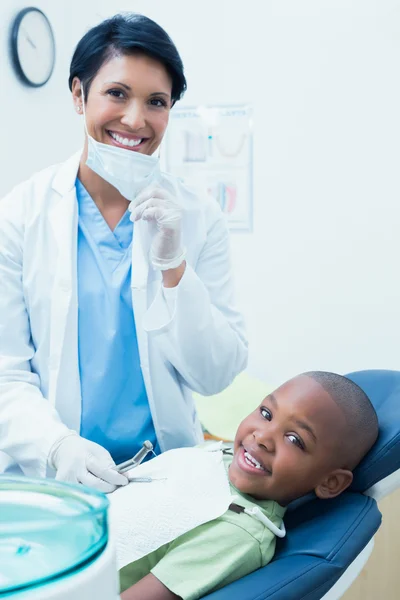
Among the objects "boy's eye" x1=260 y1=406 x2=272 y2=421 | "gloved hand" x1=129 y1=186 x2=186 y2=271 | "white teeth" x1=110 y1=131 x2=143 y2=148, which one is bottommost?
"boy's eye" x1=260 y1=406 x2=272 y2=421

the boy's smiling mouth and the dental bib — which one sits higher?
the boy's smiling mouth

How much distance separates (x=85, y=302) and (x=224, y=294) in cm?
33

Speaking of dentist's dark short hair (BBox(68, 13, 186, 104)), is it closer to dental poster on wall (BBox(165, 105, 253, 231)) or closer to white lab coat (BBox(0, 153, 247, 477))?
white lab coat (BBox(0, 153, 247, 477))

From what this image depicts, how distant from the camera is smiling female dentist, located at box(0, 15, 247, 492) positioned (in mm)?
1327

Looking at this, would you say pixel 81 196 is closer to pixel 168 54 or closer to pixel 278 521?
pixel 168 54

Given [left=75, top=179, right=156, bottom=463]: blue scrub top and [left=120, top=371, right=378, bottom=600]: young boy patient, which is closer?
[left=120, top=371, right=378, bottom=600]: young boy patient

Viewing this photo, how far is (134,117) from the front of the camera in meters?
1.36

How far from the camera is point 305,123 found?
2.80m

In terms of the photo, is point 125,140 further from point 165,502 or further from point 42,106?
point 42,106

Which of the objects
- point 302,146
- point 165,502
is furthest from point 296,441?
point 302,146

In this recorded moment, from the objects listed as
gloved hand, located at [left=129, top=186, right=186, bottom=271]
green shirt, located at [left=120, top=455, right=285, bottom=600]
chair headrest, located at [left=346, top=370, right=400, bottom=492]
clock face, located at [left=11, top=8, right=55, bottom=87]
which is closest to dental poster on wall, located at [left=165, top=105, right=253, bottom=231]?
clock face, located at [left=11, top=8, right=55, bottom=87]

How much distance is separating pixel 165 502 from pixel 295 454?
269mm

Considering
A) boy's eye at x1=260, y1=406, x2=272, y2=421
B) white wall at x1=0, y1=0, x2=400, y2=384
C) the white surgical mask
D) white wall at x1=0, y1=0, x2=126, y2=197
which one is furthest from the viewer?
white wall at x1=0, y1=0, x2=400, y2=384

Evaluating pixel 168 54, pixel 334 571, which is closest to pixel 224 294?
pixel 168 54
